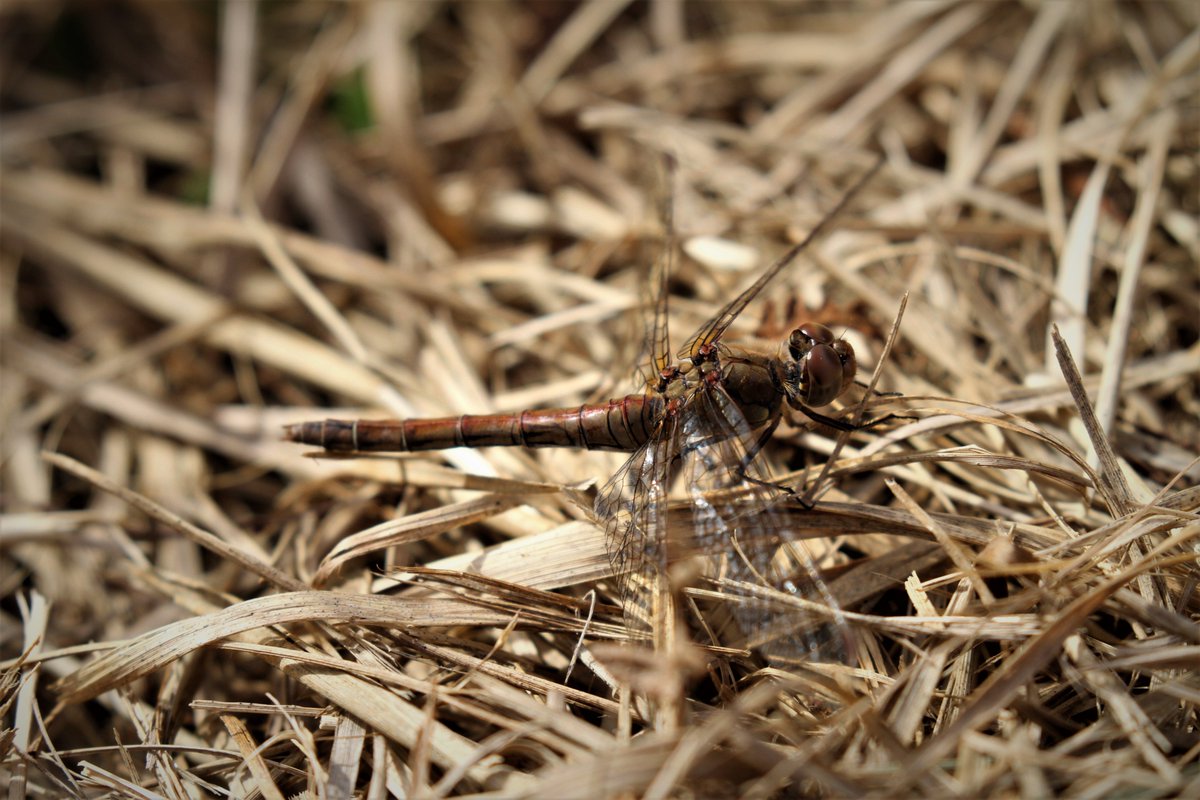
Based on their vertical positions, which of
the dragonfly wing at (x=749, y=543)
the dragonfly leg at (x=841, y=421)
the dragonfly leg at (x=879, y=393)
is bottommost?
the dragonfly wing at (x=749, y=543)

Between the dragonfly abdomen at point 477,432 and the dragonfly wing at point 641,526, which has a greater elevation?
the dragonfly abdomen at point 477,432

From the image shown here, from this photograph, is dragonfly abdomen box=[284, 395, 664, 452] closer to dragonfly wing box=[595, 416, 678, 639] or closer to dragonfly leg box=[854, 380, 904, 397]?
dragonfly wing box=[595, 416, 678, 639]

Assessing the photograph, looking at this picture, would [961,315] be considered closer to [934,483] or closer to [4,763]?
[934,483]

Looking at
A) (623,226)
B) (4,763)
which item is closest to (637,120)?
(623,226)

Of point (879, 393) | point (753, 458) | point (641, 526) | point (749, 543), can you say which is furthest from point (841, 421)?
point (641, 526)

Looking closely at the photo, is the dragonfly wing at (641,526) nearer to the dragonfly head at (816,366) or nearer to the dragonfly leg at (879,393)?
the dragonfly head at (816,366)

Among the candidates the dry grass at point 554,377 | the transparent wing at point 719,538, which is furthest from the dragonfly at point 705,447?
the dry grass at point 554,377

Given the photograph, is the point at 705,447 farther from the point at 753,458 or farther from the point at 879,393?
the point at 879,393
